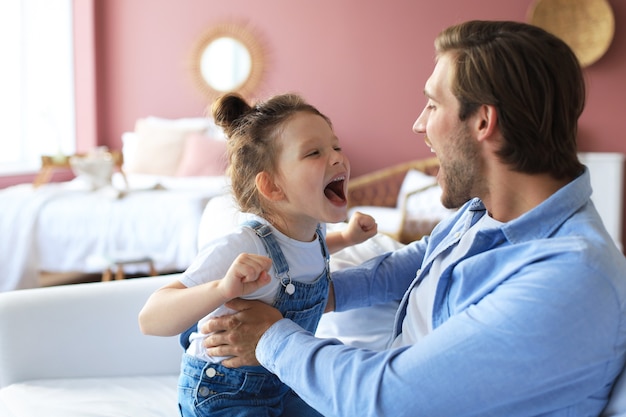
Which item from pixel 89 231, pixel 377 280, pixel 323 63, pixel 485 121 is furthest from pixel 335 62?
pixel 485 121

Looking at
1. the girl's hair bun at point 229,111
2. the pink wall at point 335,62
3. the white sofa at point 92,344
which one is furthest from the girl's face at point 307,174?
the pink wall at point 335,62

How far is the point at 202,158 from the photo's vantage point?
225 inches

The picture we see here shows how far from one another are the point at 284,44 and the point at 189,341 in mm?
4804

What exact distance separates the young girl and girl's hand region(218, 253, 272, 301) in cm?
14

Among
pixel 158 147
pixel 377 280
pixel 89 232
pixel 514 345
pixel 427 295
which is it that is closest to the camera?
pixel 514 345

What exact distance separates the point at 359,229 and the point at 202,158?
4.14 metres

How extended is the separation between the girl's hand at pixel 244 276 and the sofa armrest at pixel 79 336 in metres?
Result: 0.80

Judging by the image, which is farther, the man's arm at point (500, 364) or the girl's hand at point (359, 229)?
the girl's hand at point (359, 229)

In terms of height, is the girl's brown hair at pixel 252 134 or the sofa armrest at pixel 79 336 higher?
the girl's brown hair at pixel 252 134

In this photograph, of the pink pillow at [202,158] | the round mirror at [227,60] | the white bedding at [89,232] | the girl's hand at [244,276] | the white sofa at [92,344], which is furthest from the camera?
the round mirror at [227,60]

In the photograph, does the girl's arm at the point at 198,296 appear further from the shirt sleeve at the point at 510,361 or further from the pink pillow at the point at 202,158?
the pink pillow at the point at 202,158

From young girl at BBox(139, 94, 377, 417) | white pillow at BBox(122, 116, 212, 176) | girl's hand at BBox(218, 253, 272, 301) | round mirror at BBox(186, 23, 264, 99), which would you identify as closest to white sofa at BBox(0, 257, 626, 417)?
young girl at BBox(139, 94, 377, 417)

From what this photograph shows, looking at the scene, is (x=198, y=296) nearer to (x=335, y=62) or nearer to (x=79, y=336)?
(x=79, y=336)

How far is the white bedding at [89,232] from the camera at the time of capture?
4.17 metres
